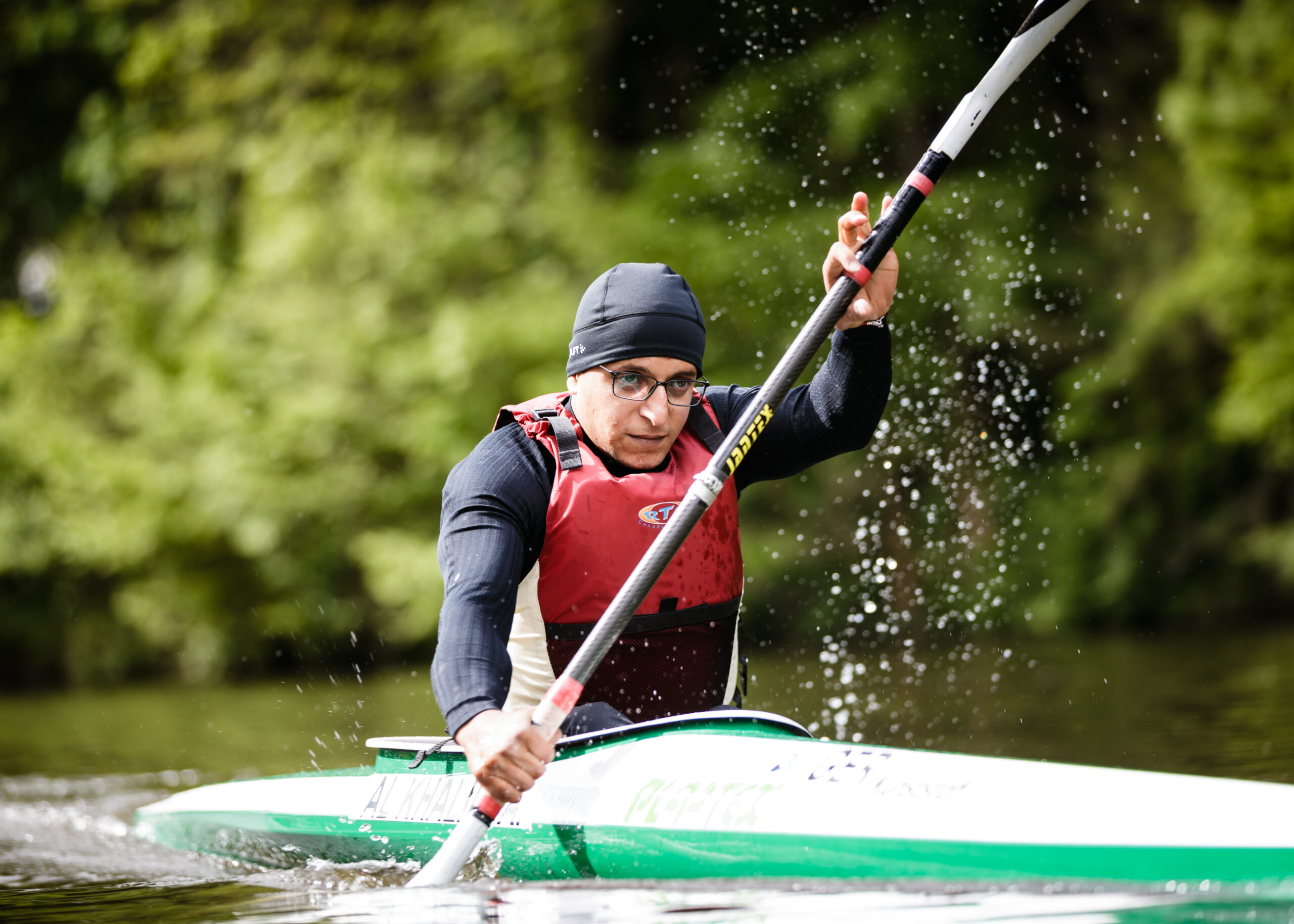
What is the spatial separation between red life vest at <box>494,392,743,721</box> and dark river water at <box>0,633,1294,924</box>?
1.73 ft

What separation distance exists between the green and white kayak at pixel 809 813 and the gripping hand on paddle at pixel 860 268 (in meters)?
0.94

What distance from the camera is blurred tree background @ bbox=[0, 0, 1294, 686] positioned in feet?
37.8

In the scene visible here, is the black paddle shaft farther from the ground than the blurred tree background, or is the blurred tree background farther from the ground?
the blurred tree background

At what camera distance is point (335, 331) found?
1417 centimetres

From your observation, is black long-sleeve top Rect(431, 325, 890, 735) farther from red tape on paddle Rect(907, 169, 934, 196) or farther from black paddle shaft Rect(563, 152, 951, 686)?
red tape on paddle Rect(907, 169, 934, 196)

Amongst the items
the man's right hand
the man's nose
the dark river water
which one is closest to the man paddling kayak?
the man's nose

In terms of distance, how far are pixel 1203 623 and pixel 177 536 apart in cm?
1022

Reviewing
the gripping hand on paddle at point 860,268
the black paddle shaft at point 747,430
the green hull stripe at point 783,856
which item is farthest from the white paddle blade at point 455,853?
the gripping hand on paddle at point 860,268

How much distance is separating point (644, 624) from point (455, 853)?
641 millimetres

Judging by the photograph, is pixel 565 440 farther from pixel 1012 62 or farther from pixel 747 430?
pixel 1012 62

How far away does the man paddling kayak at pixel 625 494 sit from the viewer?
288cm

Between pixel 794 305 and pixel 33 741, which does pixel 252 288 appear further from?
pixel 33 741

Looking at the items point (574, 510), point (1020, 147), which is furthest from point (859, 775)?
point (1020, 147)

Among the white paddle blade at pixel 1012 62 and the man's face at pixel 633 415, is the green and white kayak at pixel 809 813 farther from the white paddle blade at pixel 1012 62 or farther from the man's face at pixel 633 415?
the white paddle blade at pixel 1012 62
